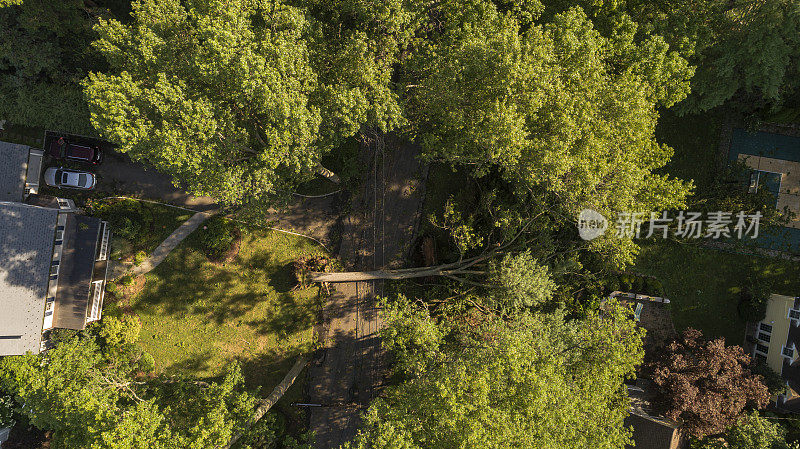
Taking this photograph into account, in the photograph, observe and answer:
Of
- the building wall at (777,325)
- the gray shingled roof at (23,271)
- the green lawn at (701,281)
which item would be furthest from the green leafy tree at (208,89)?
the building wall at (777,325)

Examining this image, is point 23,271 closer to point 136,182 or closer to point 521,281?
point 136,182

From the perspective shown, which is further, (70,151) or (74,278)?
(70,151)

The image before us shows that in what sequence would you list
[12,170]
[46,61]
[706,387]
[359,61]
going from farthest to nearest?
[12,170], [706,387], [46,61], [359,61]

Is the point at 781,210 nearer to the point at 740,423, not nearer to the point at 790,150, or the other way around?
the point at 790,150

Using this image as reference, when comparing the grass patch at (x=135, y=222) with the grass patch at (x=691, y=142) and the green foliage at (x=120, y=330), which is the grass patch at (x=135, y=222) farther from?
the grass patch at (x=691, y=142)

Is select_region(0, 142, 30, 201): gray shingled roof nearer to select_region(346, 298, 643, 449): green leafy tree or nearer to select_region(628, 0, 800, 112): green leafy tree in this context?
select_region(346, 298, 643, 449): green leafy tree

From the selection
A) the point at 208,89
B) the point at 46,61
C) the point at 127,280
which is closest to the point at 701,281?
the point at 208,89

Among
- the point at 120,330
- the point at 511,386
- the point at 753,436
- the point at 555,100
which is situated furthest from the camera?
the point at 120,330
